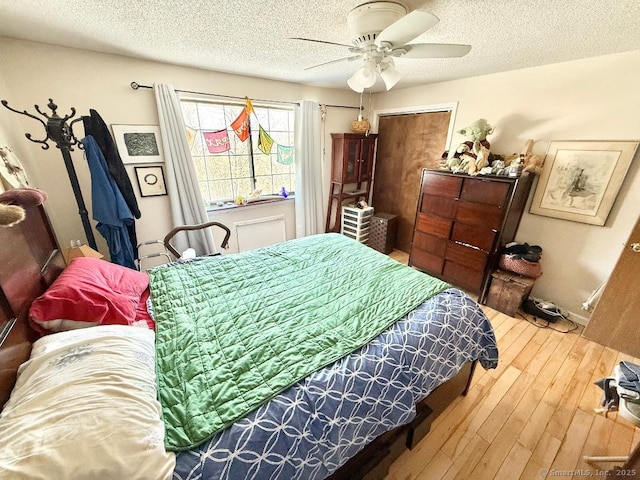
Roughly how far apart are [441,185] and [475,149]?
16.7 inches

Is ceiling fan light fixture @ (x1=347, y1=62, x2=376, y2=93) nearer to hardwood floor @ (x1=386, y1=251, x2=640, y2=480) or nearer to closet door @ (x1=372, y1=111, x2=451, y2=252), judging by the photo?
closet door @ (x1=372, y1=111, x2=451, y2=252)

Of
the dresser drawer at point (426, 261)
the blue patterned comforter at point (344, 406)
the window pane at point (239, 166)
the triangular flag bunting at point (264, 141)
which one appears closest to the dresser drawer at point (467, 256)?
the dresser drawer at point (426, 261)

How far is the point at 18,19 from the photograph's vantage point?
4.67 feet

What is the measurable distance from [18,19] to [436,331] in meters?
2.91

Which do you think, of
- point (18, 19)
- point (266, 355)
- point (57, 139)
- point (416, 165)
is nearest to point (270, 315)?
point (266, 355)

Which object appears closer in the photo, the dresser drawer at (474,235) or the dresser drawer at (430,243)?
the dresser drawer at (474,235)

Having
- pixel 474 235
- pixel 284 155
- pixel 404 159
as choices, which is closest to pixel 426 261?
pixel 474 235

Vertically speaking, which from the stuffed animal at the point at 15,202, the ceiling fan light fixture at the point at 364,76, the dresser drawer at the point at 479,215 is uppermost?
the ceiling fan light fixture at the point at 364,76

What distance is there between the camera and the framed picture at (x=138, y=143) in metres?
2.17

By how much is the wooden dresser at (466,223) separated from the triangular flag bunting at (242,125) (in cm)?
204

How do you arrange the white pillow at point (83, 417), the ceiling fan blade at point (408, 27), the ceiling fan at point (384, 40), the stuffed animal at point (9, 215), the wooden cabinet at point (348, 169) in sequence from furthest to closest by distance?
1. the wooden cabinet at point (348, 169)
2. the ceiling fan at point (384, 40)
3. the ceiling fan blade at point (408, 27)
4. the stuffed animal at point (9, 215)
5. the white pillow at point (83, 417)

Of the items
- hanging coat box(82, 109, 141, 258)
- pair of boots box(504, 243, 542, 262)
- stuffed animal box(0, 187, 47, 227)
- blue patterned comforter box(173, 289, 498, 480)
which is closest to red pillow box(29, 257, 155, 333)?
stuffed animal box(0, 187, 47, 227)

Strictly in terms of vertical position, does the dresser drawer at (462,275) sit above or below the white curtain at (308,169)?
below

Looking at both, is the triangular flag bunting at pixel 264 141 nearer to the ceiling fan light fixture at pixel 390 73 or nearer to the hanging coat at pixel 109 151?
the hanging coat at pixel 109 151
